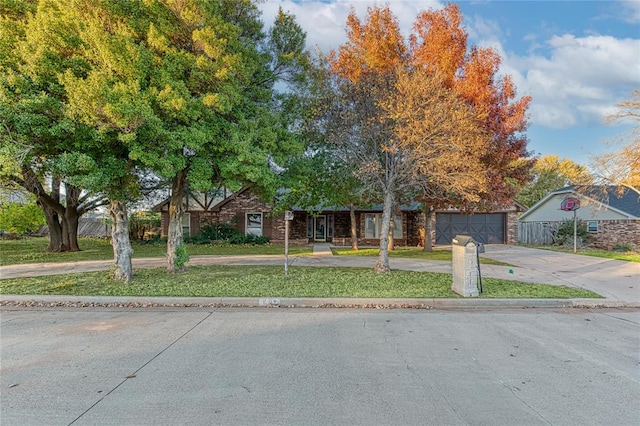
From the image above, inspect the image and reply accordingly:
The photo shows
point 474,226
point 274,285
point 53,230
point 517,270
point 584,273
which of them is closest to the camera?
point 274,285

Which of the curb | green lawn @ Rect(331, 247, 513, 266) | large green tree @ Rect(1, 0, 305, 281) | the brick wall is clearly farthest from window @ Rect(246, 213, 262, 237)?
the brick wall

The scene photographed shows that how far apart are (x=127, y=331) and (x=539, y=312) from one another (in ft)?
26.2

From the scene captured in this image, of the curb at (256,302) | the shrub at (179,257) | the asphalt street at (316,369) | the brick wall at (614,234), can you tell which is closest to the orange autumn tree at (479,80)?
the curb at (256,302)

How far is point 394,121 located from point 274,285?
572 centimetres

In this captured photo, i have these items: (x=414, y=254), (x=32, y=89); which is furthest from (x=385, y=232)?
(x=32, y=89)

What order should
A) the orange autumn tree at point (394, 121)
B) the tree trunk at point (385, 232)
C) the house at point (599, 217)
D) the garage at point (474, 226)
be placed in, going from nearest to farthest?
the orange autumn tree at point (394, 121)
the tree trunk at point (385, 232)
the house at point (599, 217)
the garage at point (474, 226)

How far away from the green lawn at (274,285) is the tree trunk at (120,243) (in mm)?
289

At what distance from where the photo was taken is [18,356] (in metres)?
4.92

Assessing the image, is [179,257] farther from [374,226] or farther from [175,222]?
[374,226]

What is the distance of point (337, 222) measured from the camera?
2544 centimetres

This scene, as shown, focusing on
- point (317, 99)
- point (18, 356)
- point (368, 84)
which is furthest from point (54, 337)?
point (368, 84)

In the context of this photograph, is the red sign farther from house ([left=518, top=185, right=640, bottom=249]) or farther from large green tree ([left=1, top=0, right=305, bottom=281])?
large green tree ([left=1, top=0, right=305, bottom=281])

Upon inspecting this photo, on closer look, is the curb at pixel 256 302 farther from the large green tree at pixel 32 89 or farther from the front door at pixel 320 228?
the front door at pixel 320 228

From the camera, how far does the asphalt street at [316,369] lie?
11.4ft
